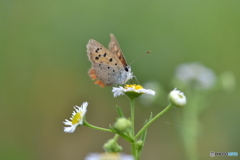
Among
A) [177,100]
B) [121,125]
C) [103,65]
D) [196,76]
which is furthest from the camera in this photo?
[196,76]

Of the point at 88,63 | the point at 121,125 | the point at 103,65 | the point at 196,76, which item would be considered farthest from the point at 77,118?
the point at 88,63

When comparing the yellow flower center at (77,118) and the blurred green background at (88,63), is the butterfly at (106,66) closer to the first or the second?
the yellow flower center at (77,118)

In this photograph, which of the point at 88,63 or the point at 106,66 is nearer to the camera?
the point at 106,66

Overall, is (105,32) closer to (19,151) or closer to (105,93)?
(105,93)

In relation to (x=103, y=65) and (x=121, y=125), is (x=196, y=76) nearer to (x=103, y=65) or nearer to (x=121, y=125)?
(x=103, y=65)

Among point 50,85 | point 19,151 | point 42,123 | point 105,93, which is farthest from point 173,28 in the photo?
point 19,151

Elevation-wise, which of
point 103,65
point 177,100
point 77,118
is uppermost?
point 103,65

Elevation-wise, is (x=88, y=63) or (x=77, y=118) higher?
(x=88, y=63)
